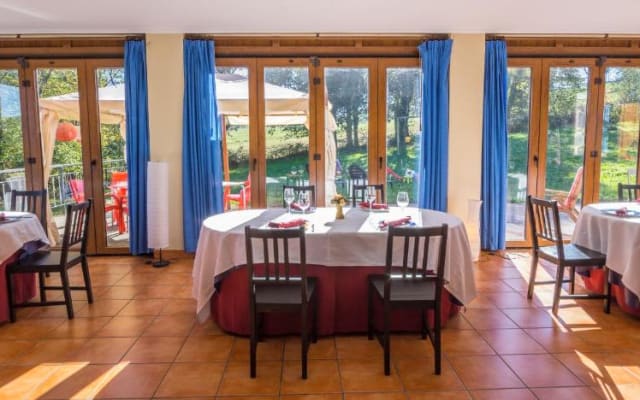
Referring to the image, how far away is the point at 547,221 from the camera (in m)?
3.62

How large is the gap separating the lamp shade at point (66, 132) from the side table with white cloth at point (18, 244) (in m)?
1.81

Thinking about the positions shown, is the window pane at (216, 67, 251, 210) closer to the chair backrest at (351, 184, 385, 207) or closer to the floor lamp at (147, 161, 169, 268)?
the floor lamp at (147, 161, 169, 268)

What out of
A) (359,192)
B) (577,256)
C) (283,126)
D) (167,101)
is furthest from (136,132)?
(577,256)

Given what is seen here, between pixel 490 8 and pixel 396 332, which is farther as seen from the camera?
pixel 490 8

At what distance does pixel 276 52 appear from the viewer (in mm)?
5254

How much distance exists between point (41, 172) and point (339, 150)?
11.3 ft

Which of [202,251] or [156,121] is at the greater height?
[156,121]

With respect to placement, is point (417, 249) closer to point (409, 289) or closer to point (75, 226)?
point (409, 289)

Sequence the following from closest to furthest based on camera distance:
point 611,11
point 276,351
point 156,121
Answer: point 276,351 < point 611,11 < point 156,121

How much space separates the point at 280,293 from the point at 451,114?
3.44 m

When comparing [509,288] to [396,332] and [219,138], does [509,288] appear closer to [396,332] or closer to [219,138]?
[396,332]

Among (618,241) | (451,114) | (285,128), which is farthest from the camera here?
(285,128)

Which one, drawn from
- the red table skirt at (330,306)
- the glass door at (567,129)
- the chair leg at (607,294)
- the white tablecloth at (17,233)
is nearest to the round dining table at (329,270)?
the red table skirt at (330,306)

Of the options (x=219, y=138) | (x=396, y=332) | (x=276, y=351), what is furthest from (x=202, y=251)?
(x=219, y=138)
